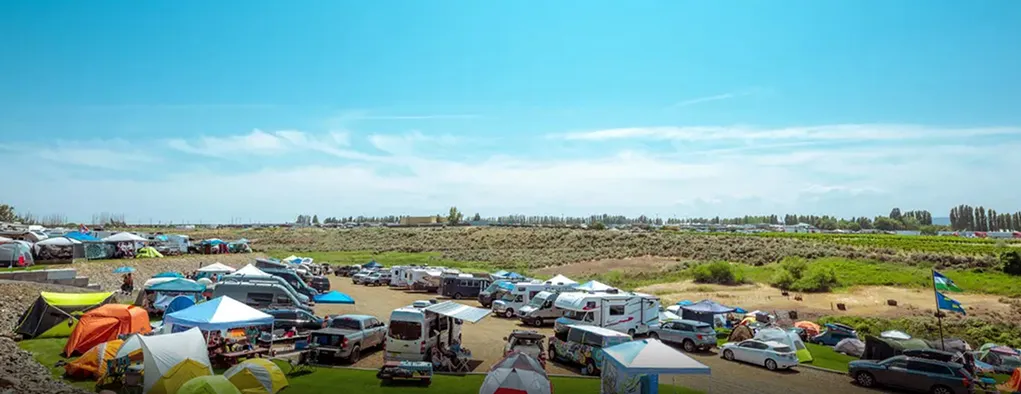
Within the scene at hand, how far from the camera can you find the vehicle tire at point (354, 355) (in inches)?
734

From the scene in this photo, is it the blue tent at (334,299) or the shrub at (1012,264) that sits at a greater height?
the shrub at (1012,264)

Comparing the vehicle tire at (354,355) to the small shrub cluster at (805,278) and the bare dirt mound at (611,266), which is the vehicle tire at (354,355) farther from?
the bare dirt mound at (611,266)

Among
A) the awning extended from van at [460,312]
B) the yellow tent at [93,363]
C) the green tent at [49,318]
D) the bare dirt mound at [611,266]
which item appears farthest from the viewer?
the bare dirt mound at [611,266]

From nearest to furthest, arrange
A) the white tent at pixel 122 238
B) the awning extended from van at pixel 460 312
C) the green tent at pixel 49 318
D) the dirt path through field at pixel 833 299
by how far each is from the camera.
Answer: the awning extended from van at pixel 460 312 → the green tent at pixel 49 318 → the dirt path through field at pixel 833 299 → the white tent at pixel 122 238

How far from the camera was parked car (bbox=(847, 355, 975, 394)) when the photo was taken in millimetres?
16906

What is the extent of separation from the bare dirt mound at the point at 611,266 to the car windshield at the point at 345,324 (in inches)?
1519

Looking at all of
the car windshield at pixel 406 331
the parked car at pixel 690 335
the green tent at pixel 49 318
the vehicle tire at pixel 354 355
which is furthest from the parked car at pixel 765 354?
the green tent at pixel 49 318

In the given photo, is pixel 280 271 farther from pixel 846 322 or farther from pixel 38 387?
pixel 846 322

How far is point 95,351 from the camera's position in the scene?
52.2 feet

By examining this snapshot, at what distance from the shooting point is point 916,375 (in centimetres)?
1747

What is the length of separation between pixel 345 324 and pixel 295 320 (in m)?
5.02

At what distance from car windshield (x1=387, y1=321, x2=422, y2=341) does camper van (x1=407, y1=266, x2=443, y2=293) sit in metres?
24.7

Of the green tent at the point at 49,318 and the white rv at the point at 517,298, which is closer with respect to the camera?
the green tent at the point at 49,318

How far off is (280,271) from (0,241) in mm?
20505
